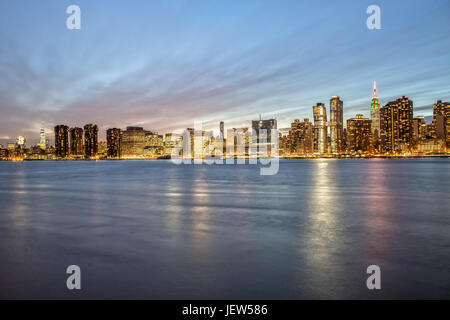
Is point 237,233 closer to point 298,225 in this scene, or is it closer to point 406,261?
point 298,225

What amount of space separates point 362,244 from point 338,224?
3583 mm

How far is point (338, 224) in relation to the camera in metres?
14.9

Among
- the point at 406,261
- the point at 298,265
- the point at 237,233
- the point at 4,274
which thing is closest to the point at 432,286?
the point at 406,261

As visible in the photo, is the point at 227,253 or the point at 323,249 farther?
the point at 323,249

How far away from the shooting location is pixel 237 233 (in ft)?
42.9

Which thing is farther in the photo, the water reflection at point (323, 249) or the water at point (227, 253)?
the water reflection at point (323, 249)

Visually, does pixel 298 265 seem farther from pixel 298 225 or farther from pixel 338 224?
pixel 338 224

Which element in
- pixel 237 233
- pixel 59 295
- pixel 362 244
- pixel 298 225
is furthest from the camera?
pixel 298 225

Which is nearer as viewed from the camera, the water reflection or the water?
the water
